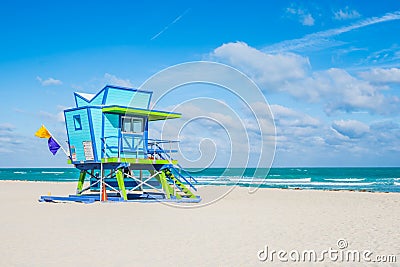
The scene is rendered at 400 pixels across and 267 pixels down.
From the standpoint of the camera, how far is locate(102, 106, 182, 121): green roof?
18.9 m

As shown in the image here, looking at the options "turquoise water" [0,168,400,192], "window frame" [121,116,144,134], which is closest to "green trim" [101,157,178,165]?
"window frame" [121,116,144,134]

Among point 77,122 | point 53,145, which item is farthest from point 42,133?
point 77,122

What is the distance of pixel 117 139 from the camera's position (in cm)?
1967

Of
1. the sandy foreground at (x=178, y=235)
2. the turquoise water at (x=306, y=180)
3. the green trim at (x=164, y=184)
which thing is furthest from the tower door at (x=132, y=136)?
the turquoise water at (x=306, y=180)

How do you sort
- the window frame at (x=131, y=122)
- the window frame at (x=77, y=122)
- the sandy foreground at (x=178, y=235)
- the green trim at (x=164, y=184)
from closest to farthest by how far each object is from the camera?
the sandy foreground at (x=178, y=235) → the window frame at (x=77, y=122) → the window frame at (x=131, y=122) → the green trim at (x=164, y=184)

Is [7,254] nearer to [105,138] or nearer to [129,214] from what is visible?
[129,214]

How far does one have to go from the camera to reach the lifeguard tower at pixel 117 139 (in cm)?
1928

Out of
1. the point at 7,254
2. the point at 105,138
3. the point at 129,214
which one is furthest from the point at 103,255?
the point at 105,138

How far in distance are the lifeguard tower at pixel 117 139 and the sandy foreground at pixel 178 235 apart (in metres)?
2.86

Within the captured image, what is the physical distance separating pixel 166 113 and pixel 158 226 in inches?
334

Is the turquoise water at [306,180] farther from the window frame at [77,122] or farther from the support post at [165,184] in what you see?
the window frame at [77,122]

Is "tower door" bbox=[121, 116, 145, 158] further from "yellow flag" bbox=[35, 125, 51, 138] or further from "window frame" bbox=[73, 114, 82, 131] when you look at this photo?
"yellow flag" bbox=[35, 125, 51, 138]

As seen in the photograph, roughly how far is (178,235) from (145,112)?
9.40 m

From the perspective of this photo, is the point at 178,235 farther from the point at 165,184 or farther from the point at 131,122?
the point at 131,122
